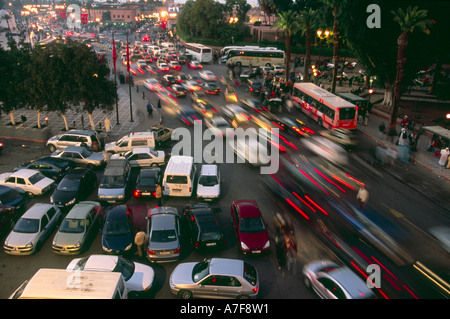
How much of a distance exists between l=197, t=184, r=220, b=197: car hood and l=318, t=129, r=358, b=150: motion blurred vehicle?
13.0m

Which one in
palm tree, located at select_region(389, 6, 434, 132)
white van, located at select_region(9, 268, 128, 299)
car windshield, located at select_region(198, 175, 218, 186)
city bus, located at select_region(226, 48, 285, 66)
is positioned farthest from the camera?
city bus, located at select_region(226, 48, 285, 66)

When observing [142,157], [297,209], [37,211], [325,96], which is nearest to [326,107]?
[325,96]

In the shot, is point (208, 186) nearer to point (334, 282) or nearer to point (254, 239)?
point (254, 239)

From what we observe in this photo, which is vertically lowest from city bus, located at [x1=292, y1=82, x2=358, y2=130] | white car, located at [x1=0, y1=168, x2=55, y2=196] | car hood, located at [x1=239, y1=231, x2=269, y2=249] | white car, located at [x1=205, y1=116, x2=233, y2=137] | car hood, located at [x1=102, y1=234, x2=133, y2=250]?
car hood, located at [x1=102, y1=234, x2=133, y2=250]

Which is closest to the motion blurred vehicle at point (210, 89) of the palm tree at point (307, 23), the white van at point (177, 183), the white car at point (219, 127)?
the palm tree at point (307, 23)

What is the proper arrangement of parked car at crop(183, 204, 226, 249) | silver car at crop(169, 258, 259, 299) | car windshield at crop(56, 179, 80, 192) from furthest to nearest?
car windshield at crop(56, 179, 80, 192) → parked car at crop(183, 204, 226, 249) → silver car at crop(169, 258, 259, 299)

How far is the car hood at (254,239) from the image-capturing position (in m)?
13.7

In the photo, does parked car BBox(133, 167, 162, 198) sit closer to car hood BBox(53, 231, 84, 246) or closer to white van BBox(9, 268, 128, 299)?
car hood BBox(53, 231, 84, 246)

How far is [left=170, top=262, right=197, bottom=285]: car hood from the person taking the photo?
11490 mm

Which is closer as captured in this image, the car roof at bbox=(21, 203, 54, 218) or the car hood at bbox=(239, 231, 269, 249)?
the car hood at bbox=(239, 231, 269, 249)

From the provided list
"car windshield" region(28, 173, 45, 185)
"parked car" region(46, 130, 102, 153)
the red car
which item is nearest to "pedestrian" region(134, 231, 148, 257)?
the red car

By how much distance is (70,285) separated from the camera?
29.8 ft

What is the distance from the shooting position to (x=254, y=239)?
45.4 feet
